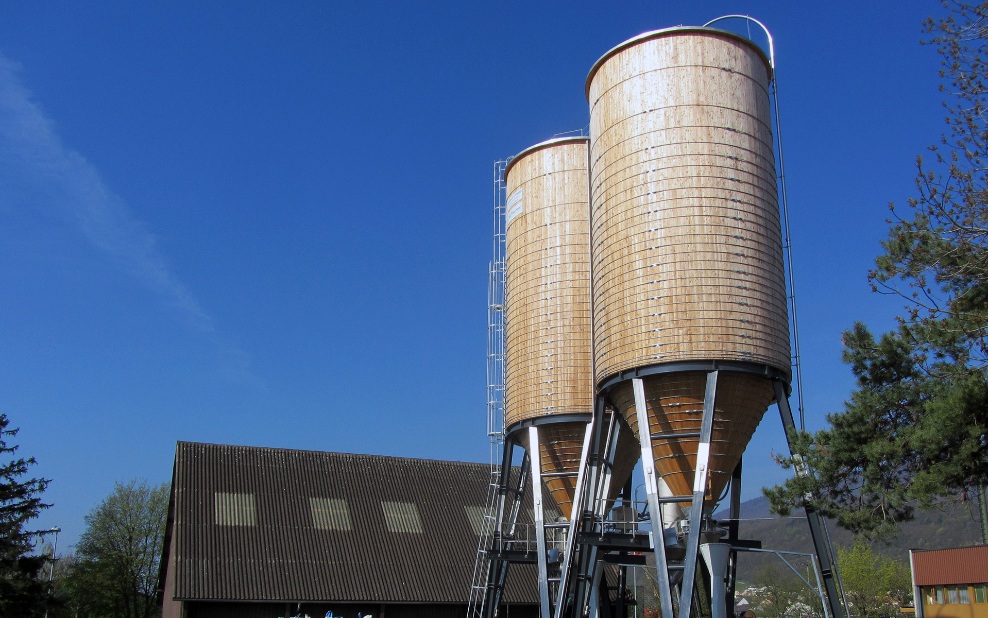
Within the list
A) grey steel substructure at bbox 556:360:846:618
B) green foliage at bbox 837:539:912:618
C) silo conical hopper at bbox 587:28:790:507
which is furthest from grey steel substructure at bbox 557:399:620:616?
green foliage at bbox 837:539:912:618

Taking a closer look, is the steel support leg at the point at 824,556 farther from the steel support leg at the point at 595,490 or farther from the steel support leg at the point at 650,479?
the steel support leg at the point at 595,490

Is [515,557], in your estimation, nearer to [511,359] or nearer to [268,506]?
[511,359]

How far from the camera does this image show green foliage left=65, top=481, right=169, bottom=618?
50375 millimetres

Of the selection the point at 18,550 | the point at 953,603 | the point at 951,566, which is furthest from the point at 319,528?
the point at 953,603

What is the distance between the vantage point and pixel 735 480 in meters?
21.9

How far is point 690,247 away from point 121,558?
4326 cm

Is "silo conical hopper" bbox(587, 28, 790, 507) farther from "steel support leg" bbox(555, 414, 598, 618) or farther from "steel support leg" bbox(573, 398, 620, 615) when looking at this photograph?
"steel support leg" bbox(555, 414, 598, 618)

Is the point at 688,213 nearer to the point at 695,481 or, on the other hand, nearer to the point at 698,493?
the point at 695,481

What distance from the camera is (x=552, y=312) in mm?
23906

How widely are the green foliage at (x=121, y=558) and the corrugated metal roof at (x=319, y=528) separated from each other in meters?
15.2

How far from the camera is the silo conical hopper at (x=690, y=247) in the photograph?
18641mm

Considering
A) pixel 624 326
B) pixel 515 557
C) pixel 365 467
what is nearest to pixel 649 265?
pixel 624 326

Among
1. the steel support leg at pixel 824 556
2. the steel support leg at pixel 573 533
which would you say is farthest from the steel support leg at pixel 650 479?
the steel support leg at pixel 824 556

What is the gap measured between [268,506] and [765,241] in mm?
22610
